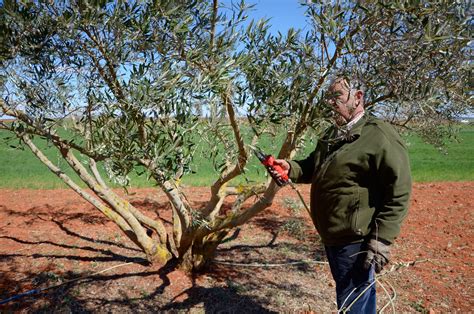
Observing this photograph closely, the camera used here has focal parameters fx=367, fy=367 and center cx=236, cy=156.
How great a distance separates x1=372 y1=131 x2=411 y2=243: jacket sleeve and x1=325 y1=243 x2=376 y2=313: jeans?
320mm

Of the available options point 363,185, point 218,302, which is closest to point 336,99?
point 363,185

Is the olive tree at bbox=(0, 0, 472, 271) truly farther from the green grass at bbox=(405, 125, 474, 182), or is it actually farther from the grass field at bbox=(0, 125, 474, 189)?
A: the green grass at bbox=(405, 125, 474, 182)

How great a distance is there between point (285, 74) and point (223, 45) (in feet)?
2.08

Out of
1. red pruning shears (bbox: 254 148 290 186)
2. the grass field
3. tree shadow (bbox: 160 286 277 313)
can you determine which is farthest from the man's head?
the grass field

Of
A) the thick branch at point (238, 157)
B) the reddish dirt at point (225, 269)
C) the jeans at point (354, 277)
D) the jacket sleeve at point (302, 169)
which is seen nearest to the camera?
the jeans at point (354, 277)

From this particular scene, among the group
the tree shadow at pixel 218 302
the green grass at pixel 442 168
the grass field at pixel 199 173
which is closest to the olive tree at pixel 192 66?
the tree shadow at pixel 218 302

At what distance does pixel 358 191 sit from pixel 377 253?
0.57m

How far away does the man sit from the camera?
3.19 metres

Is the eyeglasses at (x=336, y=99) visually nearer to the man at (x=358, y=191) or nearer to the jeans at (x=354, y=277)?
the man at (x=358, y=191)

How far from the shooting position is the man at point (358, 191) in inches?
126

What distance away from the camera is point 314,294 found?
5.96m

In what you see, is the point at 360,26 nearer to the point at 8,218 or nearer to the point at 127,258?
the point at 127,258

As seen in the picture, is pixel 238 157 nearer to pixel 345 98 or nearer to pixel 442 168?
pixel 345 98

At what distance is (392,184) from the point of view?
318cm
